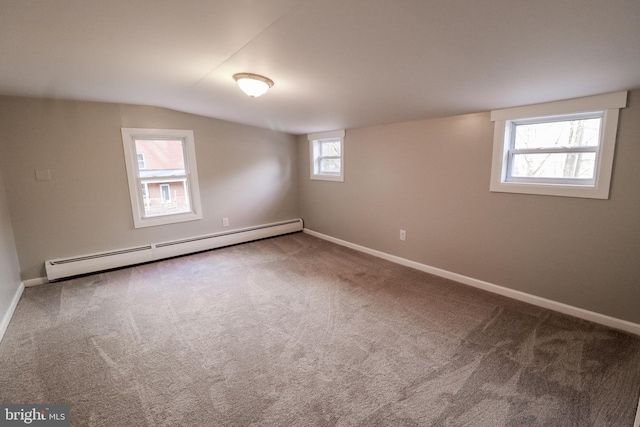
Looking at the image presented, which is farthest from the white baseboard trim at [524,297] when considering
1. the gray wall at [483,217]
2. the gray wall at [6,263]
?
the gray wall at [6,263]

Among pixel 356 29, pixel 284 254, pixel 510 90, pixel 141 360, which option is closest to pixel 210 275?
pixel 284 254

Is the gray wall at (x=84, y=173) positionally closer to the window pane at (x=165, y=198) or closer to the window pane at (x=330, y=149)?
the window pane at (x=165, y=198)

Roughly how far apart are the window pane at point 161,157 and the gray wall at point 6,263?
1337mm

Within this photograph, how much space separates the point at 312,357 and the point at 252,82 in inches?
85.8

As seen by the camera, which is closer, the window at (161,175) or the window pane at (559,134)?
the window pane at (559,134)

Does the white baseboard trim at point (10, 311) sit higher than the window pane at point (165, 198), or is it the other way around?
the window pane at point (165, 198)

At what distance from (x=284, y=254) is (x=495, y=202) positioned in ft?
9.09

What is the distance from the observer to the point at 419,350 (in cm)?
201

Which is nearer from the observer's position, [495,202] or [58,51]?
[58,51]

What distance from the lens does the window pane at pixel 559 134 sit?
2311 millimetres

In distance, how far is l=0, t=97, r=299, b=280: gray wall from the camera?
305 centimetres

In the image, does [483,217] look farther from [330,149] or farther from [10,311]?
[10,311]

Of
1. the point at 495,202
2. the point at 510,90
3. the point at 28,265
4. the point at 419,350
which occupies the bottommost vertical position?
the point at 419,350

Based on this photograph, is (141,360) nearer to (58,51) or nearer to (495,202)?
(58,51)
